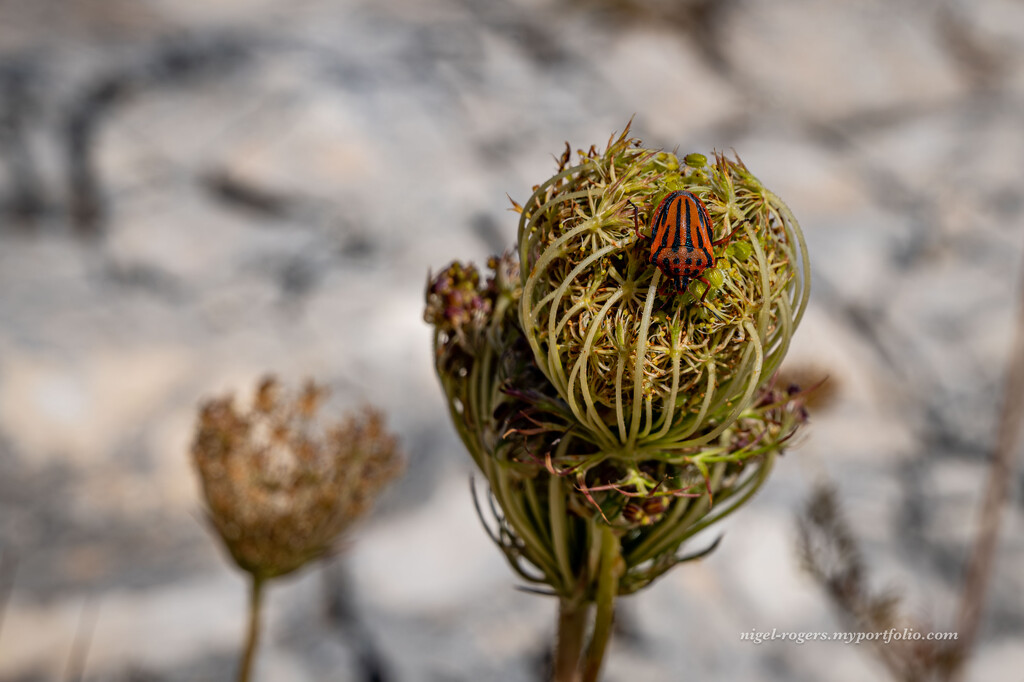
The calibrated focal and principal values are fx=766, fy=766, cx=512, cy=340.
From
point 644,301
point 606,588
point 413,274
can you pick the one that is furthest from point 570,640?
point 413,274

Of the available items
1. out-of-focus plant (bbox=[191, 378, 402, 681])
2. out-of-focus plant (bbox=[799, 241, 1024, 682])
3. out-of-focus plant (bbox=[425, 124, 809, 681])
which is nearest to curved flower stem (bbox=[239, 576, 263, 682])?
out-of-focus plant (bbox=[191, 378, 402, 681])

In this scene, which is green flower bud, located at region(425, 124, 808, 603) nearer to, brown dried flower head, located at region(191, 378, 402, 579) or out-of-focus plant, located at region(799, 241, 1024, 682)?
out-of-focus plant, located at region(799, 241, 1024, 682)

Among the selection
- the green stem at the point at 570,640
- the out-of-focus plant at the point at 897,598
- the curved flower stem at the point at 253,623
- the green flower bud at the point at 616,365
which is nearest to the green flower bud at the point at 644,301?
the green flower bud at the point at 616,365

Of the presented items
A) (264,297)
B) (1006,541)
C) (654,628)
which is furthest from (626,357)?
(1006,541)

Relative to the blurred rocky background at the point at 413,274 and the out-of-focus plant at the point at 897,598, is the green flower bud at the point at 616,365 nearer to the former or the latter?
the out-of-focus plant at the point at 897,598

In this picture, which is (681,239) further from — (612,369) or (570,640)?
(570,640)
